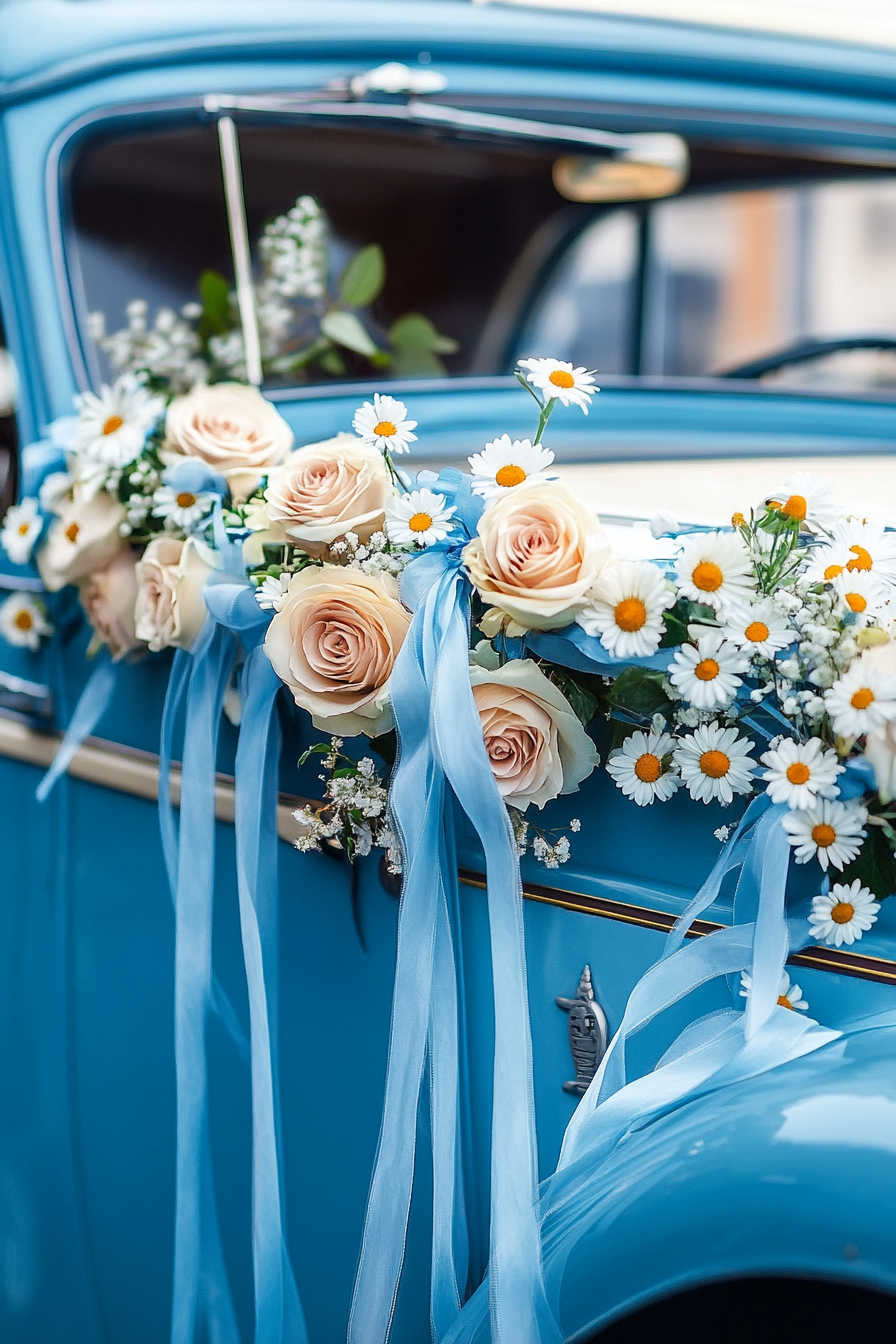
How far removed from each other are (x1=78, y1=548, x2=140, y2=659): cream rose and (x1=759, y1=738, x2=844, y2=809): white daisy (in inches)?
29.7

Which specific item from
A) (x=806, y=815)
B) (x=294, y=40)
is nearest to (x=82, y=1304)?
(x=806, y=815)

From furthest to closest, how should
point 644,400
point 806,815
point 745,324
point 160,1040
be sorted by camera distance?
point 745,324, point 644,400, point 160,1040, point 806,815

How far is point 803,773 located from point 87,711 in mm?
851

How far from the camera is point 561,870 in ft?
3.89

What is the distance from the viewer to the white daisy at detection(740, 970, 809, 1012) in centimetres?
106

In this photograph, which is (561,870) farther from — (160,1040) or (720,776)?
(160,1040)

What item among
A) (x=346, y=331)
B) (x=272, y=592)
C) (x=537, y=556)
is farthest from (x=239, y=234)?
(x=537, y=556)

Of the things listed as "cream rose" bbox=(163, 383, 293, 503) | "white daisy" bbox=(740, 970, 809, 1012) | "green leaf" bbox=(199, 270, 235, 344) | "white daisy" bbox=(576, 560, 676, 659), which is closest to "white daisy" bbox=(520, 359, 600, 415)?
"white daisy" bbox=(576, 560, 676, 659)

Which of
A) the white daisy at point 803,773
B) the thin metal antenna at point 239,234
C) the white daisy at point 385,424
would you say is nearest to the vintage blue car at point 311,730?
the thin metal antenna at point 239,234

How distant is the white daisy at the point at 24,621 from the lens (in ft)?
5.23

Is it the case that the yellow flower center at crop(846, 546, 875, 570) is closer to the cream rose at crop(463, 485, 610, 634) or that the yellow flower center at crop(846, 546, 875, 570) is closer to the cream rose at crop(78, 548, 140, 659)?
Result: the cream rose at crop(463, 485, 610, 634)

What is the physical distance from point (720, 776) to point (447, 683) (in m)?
0.24

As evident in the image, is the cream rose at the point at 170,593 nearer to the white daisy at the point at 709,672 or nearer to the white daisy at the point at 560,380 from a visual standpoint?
the white daisy at the point at 560,380

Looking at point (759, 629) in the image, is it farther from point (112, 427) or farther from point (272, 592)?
point (112, 427)
